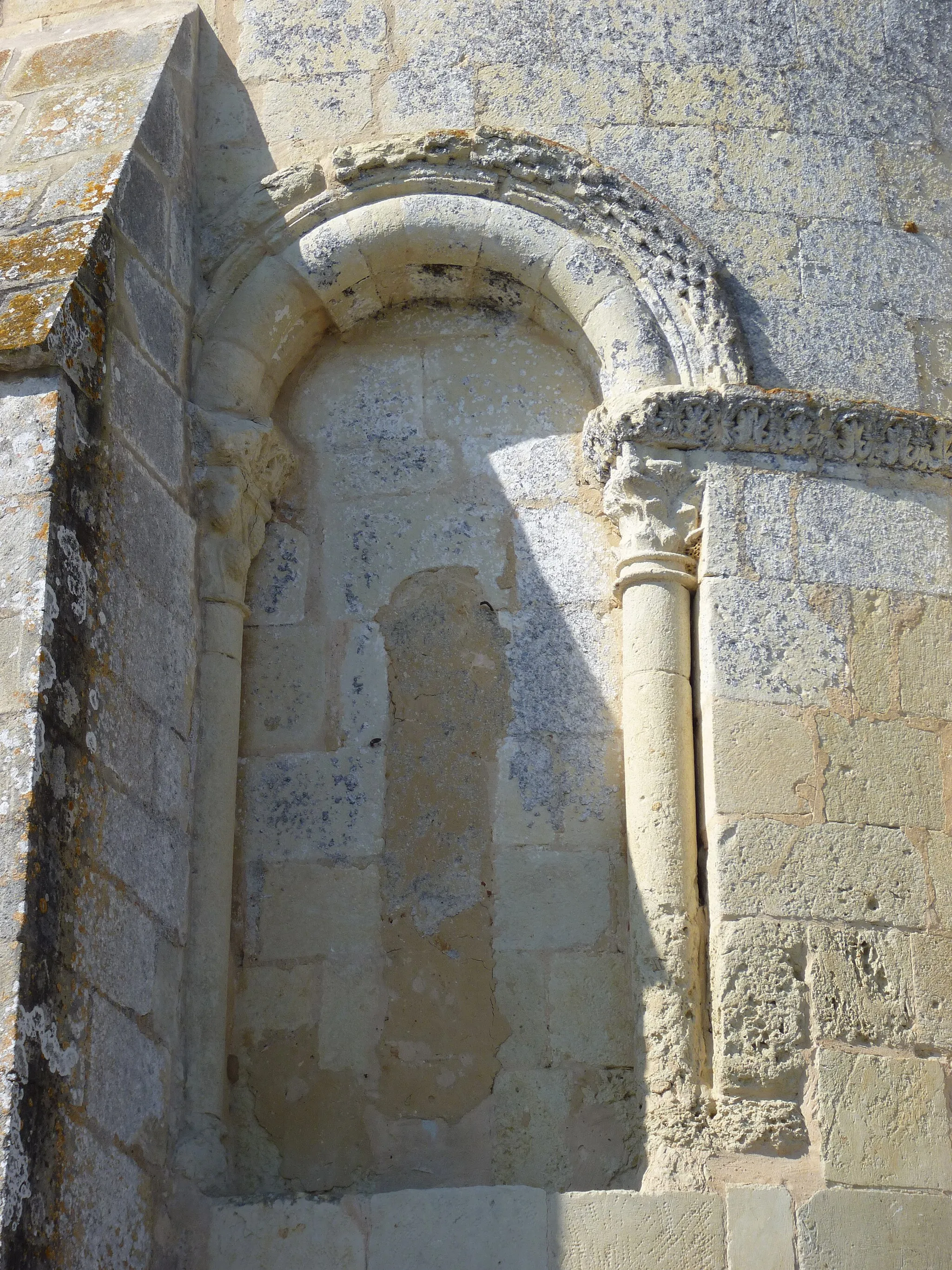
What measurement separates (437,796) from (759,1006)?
1107 mm

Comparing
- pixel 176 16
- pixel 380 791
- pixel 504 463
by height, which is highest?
pixel 176 16

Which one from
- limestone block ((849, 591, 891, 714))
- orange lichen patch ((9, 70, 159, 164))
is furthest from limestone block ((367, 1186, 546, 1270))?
orange lichen patch ((9, 70, 159, 164))

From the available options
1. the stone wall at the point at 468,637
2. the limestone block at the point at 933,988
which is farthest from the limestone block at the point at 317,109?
the limestone block at the point at 933,988

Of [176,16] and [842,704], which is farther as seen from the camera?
[176,16]

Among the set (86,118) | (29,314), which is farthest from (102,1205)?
(86,118)

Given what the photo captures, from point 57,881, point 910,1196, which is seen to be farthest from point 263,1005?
point 910,1196

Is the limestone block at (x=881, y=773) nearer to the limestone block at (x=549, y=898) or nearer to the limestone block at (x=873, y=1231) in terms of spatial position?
the limestone block at (x=549, y=898)

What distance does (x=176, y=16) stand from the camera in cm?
574

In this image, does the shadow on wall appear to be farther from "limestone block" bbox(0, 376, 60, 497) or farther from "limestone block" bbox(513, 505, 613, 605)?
→ "limestone block" bbox(0, 376, 60, 497)

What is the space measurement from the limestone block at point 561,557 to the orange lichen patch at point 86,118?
1671 mm

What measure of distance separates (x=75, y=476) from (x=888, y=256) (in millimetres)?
2673

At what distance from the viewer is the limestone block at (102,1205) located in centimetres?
391

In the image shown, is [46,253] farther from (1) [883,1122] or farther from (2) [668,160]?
(1) [883,1122]

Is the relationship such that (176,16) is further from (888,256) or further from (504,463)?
(888,256)
